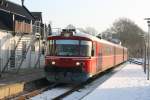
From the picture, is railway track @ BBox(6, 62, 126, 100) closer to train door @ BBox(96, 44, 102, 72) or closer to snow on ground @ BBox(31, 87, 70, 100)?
snow on ground @ BBox(31, 87, 70, 100)

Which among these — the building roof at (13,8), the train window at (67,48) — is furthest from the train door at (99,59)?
the building roof at (13,8)

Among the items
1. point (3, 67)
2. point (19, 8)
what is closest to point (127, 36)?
point (19, 8)

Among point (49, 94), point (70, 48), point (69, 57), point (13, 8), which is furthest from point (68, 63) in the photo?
point (13, 8)

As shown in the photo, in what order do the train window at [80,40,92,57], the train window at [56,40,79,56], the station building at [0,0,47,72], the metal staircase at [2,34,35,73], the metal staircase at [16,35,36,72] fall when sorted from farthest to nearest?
the metal staircase at [16,35,36,72], the metal staircase at [2,34,35,73], the station building at [0,0,47,72], the train window at [80,40,92,57], the train window at [56,40,79,56]

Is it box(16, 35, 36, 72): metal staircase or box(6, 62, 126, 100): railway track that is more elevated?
box(16, 35, 36, 72): metal staircase

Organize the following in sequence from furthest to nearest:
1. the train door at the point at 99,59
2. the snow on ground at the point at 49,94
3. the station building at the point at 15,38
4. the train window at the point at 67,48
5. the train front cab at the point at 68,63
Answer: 1. the station building at the point at 15,38
2. the train door at the point at 99,59
3. the train window at the point at 67,48
4. the train front cab at the point at 68,63
5. the snow on ground at the point at 49,94

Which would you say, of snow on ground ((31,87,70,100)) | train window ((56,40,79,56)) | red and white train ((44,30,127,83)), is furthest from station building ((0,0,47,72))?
snow on ground ((31,87,70,100))

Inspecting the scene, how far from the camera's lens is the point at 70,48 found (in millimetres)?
23641

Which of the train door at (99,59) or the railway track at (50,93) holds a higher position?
the train door at (99,59)

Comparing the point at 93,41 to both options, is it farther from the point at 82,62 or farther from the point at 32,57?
the point at 32,57

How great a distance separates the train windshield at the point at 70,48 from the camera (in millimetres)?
23578

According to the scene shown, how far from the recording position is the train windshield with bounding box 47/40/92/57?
23578mm

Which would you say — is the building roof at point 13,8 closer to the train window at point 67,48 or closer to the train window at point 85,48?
the train window at point 67,48

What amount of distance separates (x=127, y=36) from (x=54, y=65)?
103 metres
